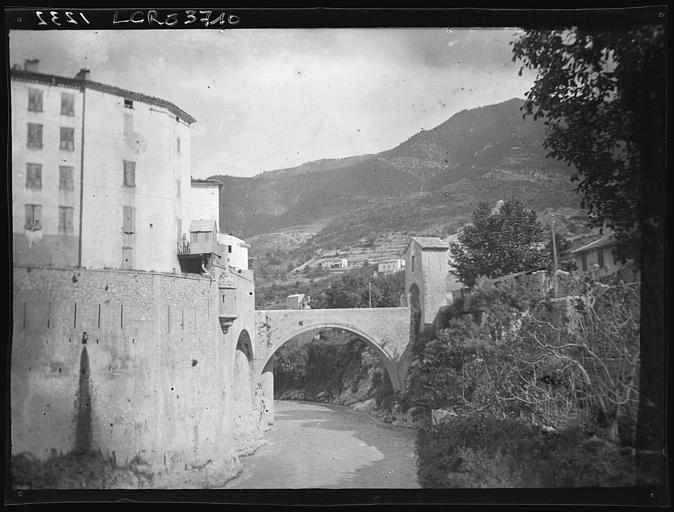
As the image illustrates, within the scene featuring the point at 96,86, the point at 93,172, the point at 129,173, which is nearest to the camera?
the point at 96,86

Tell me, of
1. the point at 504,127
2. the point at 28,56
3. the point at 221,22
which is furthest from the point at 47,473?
the point at 504,127

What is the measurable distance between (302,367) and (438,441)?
14.9m

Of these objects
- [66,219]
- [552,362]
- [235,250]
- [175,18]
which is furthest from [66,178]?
[552,362]

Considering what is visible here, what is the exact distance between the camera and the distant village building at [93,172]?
6.48m

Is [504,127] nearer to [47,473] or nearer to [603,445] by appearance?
[603,445]

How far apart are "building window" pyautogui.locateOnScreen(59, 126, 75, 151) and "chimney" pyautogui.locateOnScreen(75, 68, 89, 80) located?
690 millimetres

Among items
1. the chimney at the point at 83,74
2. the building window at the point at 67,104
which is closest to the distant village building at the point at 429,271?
the building window at the point at 67,104

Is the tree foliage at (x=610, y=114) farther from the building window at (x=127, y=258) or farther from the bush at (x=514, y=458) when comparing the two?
the building window at (x=127, y=258)

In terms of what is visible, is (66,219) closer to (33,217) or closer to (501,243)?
(33,217)

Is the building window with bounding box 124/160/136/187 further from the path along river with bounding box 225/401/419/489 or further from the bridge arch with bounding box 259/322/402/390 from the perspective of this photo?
the bridge arch with bounding box 259/322/402/390

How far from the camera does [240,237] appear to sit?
41.1 ft

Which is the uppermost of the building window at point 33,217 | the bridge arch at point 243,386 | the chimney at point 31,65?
the chimney at point 31,65

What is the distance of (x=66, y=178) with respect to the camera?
23.6 feet

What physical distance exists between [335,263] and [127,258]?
42.2ft
